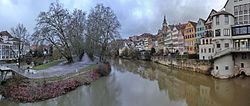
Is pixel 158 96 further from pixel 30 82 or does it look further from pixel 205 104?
pixel 30 82

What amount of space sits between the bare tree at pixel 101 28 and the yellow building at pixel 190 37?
19570 millimetres

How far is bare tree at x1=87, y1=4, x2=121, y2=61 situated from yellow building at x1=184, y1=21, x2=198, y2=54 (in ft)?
64.2

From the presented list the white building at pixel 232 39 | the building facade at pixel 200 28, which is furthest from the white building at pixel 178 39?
the white building at pixel 232 39

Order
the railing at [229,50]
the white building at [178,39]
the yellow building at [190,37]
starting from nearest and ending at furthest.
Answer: the railing at [229,50]
the yellow building at [190,37]
the white building at [178,39]

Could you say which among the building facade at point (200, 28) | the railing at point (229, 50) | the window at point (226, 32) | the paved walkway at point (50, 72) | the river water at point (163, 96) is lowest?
the river water at point (163, 96)

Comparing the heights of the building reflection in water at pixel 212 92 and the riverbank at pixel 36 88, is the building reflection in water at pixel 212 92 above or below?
below

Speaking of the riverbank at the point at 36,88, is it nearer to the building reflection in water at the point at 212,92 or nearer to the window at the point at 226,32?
the building reflection in water at the point at 212,92

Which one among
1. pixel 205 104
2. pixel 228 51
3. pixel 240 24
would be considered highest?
pixel 240 24

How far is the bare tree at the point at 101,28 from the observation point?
51125mm

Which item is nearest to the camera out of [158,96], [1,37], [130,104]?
[130,104]

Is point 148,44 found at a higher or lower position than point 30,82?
higher

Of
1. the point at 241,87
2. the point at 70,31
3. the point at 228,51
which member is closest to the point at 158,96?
the point at 241,87

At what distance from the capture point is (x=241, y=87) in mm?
29141

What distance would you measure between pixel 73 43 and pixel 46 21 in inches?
258
